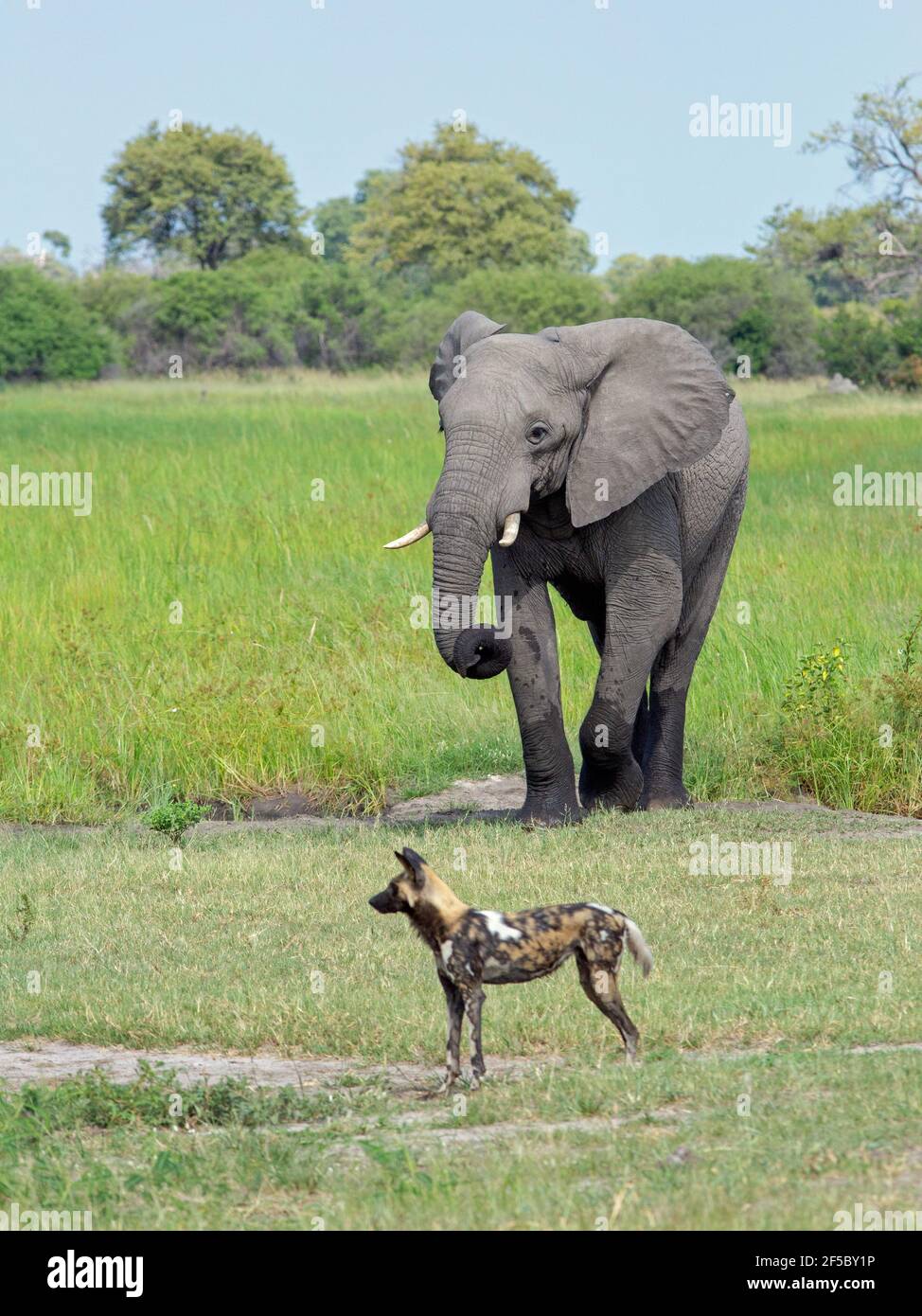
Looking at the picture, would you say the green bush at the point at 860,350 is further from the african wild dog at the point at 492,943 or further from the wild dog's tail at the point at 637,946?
the african wild dog at the point at 492,943

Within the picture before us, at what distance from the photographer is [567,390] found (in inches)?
414

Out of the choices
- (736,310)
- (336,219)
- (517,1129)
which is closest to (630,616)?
(517,1129)

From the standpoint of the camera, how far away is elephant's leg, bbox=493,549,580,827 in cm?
1070

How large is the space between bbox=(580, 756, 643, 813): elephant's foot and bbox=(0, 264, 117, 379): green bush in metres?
35.3

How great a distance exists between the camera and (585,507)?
10.4 m

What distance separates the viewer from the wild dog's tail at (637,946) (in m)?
6.37

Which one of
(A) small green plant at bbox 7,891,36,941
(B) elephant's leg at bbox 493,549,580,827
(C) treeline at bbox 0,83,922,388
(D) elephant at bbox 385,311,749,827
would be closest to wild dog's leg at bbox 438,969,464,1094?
(A) small green plant at bbox 7,891,36,941

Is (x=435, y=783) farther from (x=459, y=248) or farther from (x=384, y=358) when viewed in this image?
(x=459, y=248)

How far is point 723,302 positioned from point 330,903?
43.2 meters

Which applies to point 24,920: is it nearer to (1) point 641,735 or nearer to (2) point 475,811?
(2) point 475,811

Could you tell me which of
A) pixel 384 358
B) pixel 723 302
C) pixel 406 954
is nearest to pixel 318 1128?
pixel 406 954

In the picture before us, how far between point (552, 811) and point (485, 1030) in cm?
403

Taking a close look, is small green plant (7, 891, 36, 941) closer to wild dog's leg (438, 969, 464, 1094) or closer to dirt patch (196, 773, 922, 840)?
dirt patch (196, 773, 922, 840)

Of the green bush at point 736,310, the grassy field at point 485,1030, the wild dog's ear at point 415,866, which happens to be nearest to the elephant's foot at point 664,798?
the grassy field at point 485,1030
